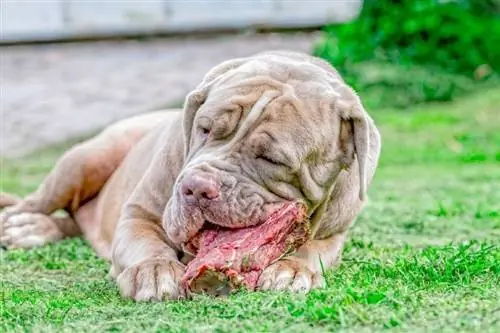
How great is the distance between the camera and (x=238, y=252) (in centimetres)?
407

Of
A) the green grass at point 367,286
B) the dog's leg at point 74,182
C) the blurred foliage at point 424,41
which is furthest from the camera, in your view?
the blurred foliage at point 424,41

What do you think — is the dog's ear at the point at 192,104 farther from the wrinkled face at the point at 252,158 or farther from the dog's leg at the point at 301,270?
the dog's leg at the point at 301,270

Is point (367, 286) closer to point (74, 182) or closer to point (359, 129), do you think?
point (359, 129)

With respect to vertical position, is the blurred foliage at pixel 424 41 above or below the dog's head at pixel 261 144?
below

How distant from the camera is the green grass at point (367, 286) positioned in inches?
136

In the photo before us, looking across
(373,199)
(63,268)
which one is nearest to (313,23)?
(373,199)

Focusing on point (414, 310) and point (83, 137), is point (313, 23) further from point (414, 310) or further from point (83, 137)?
point (414, 310)

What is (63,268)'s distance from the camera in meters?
5.08

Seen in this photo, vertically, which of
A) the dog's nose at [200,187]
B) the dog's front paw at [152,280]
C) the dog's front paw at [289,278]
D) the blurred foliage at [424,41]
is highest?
the dog's nose at [200,187]

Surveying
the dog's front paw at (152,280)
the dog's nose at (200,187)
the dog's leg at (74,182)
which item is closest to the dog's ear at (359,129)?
→ the dog's nose at (200,187)

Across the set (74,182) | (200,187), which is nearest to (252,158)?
(200,187)

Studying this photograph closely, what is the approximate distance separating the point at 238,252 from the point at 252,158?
346 millimetres

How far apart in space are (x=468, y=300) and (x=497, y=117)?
744 cm

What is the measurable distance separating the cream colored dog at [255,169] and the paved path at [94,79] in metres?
5.64
